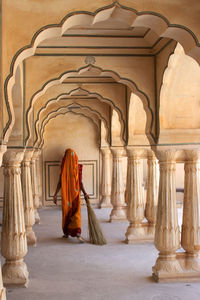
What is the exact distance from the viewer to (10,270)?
5.06 metres

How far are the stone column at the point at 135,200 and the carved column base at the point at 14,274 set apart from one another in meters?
2.94

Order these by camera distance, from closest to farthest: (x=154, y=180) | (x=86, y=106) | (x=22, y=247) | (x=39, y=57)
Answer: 1. (x=22, y=247)
2. (x=39, y=57)
3. (x=154, y=180)
4. (x=86, y=106)

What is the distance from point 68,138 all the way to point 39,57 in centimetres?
808

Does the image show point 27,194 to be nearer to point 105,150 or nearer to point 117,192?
point 117,192

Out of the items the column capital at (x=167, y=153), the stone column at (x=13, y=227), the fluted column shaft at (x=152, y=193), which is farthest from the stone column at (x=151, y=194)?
the stone column at (x=13, y=227)

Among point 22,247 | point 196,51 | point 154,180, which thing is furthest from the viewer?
point 154,180

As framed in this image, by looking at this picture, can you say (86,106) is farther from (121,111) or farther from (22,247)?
(22,247)

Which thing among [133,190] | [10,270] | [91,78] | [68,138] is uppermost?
[91,78]

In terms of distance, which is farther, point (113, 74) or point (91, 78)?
point (91, 78)

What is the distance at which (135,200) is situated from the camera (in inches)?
299

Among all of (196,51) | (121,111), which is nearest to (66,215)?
(121,111)

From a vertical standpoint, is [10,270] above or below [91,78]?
below

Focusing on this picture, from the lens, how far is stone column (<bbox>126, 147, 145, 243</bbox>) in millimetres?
7543

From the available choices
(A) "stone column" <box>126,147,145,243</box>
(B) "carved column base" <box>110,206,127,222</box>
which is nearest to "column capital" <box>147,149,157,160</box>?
(A) "stone column" <box>126,147,145,243</box>
